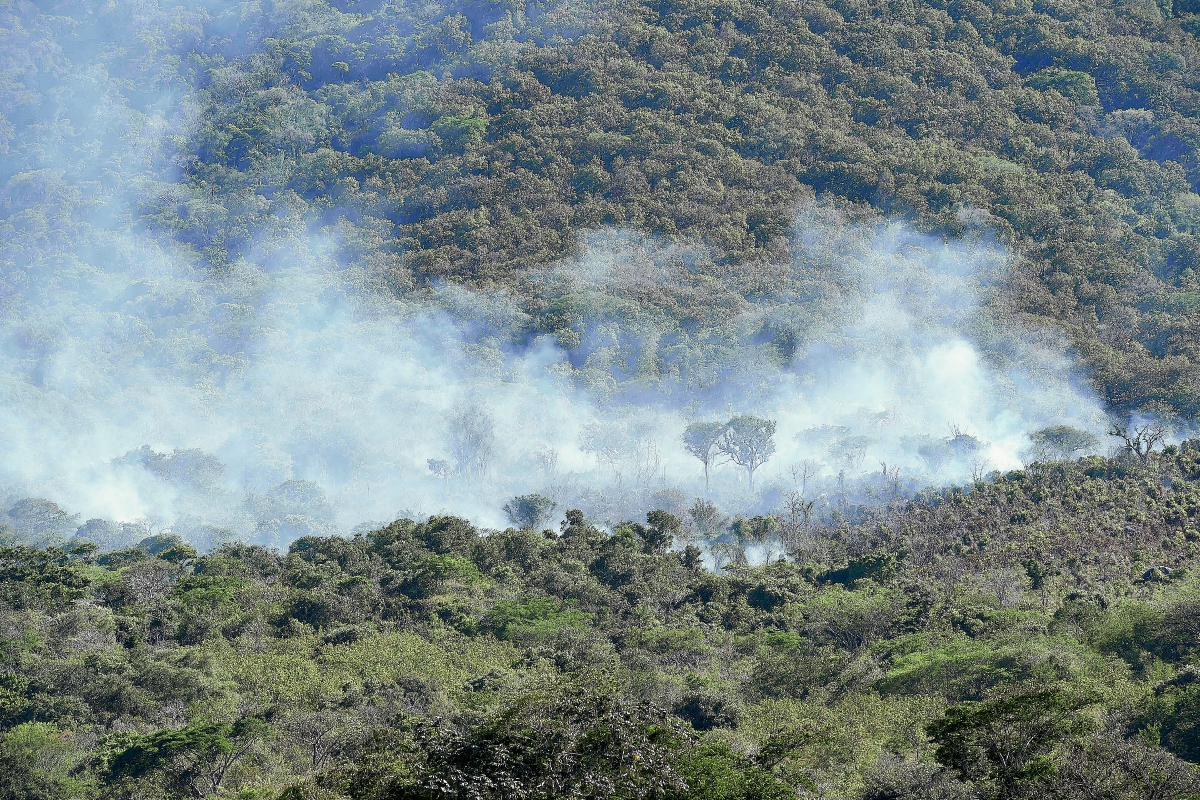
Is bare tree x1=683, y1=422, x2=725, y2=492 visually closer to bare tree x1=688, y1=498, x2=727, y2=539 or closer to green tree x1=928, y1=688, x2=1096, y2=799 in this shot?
bare tree x1=688, y1=498, x2=727, y2=539

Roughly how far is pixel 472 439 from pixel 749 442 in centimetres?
2059

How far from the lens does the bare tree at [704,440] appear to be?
9969 cm

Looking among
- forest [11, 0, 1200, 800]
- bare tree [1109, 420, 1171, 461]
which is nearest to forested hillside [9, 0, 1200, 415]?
forest [11, 0, 1200, 800]

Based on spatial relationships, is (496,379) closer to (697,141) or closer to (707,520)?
(707,520)

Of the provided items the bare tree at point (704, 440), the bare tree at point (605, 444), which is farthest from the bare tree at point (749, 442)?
the bare tree at point (605, 444)

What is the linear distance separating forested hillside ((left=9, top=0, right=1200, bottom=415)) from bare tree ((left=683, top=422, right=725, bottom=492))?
55.2 feet

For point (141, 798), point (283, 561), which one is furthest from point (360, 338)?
point (141, 798)

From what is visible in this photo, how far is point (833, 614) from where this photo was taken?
197ft

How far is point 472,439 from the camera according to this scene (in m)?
105

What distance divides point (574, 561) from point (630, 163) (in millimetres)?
74316

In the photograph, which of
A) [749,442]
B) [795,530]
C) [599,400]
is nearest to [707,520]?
[795,530]

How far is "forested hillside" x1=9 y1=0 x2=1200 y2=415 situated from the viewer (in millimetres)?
127188

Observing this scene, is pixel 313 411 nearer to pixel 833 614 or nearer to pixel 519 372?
pixel 519 372

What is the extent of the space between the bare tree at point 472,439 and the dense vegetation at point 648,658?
25490 mm
